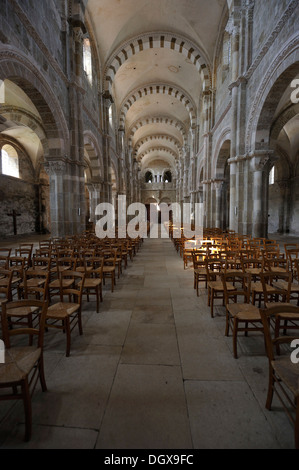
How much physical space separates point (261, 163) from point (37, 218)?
63.3 ft

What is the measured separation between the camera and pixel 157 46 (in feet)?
52.0

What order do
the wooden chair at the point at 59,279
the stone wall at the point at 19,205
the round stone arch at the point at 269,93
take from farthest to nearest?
the stone wall at the point at 19,205
the round stone arch at the point at 269,93
the wooden chair at the point at 59,279

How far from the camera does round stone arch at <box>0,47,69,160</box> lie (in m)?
6.39

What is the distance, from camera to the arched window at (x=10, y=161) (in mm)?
18656

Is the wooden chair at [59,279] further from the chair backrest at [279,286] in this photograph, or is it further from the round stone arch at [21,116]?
the round stone arch at [21,116]

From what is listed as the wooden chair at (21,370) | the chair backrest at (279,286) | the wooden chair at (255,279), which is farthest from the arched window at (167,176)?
the wooden chair at (21,370)

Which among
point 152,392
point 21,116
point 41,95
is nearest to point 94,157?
point 21,116

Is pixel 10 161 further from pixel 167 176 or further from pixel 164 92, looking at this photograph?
pixel 167 176

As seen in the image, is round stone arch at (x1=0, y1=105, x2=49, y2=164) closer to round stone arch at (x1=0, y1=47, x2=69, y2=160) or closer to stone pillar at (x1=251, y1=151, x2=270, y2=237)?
round stone arch at (x1=0, y1=47, x2=69, y2=160)

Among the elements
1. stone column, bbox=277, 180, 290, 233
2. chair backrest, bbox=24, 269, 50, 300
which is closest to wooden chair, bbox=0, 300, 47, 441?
chair backrest, bbox=24, 269, 50, 300

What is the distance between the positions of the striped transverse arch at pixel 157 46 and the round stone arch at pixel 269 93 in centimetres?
888

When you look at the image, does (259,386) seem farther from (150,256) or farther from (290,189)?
(290,189)

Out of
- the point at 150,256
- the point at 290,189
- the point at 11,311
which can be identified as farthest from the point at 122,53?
the point at 11,311

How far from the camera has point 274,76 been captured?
7758 millimetres
